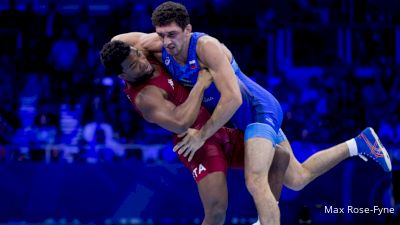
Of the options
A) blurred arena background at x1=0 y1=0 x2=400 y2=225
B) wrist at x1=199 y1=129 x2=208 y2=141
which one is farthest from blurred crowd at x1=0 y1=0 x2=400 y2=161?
wrist at x1=199 y1=129 x2=208 y2=141

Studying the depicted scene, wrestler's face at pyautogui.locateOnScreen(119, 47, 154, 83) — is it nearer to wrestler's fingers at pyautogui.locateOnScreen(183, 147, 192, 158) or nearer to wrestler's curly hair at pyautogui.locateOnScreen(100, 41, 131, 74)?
wrestler's curly hair at pyautogui.locateOnScreen(100, 41, 131, 74)

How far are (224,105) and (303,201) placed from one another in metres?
4.41

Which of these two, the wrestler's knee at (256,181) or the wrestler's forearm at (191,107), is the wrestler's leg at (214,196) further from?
the wrestler's forearm at (191,107)

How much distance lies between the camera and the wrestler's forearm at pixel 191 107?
16.2ft

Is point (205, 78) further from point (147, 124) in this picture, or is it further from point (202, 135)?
point (147, 124)

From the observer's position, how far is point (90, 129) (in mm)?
10438

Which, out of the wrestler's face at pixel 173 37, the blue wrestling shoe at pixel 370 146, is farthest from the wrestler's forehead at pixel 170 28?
the blue wrestling shoe at pixel 370 146

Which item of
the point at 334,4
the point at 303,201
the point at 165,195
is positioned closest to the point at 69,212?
the point at 165,195

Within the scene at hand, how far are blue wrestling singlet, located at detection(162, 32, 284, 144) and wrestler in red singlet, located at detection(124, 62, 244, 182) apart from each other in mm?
78

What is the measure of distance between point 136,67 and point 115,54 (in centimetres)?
19

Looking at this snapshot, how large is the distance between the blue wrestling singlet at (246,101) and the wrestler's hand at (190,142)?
33 cm

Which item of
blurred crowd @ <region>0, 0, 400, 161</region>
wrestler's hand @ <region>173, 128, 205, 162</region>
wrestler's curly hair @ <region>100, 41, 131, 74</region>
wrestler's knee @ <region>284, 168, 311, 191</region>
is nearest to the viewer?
wrestler's curly hair @ <region>100, 41, 131, 74</region>

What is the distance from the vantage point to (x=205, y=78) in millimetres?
4992

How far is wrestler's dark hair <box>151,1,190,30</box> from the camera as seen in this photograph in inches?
192
